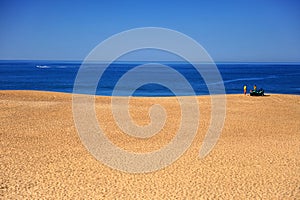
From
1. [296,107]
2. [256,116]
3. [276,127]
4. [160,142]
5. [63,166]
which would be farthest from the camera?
[296,107]

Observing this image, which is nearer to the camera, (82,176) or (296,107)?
(82,176)

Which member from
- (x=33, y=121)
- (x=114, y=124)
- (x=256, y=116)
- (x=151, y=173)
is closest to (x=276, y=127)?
(x=256, y=116)

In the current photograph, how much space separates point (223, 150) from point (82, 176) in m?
5.97

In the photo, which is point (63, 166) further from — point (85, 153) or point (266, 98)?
point (266, 98)

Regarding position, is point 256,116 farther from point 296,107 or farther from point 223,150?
point 223,150

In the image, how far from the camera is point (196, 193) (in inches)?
395

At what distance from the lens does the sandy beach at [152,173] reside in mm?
10117

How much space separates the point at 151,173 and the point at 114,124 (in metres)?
8.19

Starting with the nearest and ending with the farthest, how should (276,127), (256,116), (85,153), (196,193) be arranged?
(196,193)
(85,153)
(276,127)
(256,116)

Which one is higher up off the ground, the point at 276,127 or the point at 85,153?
the point at 276,127

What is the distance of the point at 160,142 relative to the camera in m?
16.0

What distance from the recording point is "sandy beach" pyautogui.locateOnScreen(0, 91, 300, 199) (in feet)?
33.2

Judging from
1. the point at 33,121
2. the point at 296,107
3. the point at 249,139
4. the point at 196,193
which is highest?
the point at 296,107

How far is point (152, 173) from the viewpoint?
11805 mm
